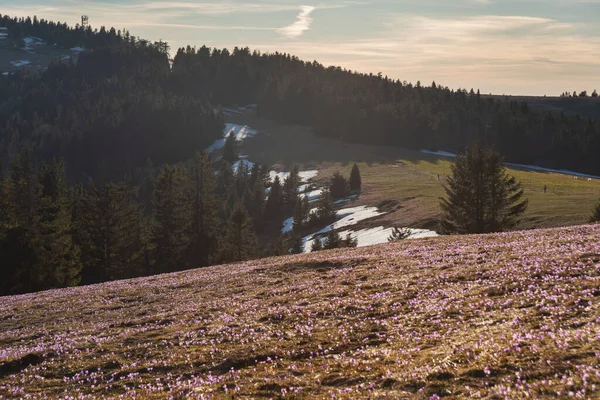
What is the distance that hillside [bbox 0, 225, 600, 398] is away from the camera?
10633 mm

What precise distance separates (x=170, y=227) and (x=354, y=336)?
186ft

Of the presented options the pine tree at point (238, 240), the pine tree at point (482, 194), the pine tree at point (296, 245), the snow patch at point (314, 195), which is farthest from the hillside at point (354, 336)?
→ the snow patch at point (314, 195)

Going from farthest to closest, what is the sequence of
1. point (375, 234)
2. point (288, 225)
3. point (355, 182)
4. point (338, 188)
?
1. point (355, 182)
2. point (338, 188)
3. point (288, 225)
4. point (375, 234)

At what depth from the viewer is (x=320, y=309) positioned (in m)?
19.5

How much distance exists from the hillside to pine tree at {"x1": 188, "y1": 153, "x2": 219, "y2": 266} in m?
40.8

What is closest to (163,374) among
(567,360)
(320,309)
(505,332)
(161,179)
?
(320,309)

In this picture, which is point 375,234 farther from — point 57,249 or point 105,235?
point 57,249

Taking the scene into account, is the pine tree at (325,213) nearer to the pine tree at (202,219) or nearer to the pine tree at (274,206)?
the pine tree at (274,206)

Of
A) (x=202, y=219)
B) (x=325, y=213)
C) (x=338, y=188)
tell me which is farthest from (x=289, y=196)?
(x=202, y=219)

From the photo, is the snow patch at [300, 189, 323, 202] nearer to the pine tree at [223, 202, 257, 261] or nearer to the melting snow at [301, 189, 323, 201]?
the melting snow at [301, 189, 323, 201]

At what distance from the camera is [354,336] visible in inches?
615

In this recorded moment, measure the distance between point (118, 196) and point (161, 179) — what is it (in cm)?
665

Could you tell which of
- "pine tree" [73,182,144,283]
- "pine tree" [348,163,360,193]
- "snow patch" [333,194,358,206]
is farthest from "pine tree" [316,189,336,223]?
"pine tree" [73,182,144,283]

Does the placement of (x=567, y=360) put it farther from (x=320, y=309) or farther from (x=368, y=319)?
(x=320, y=309)
